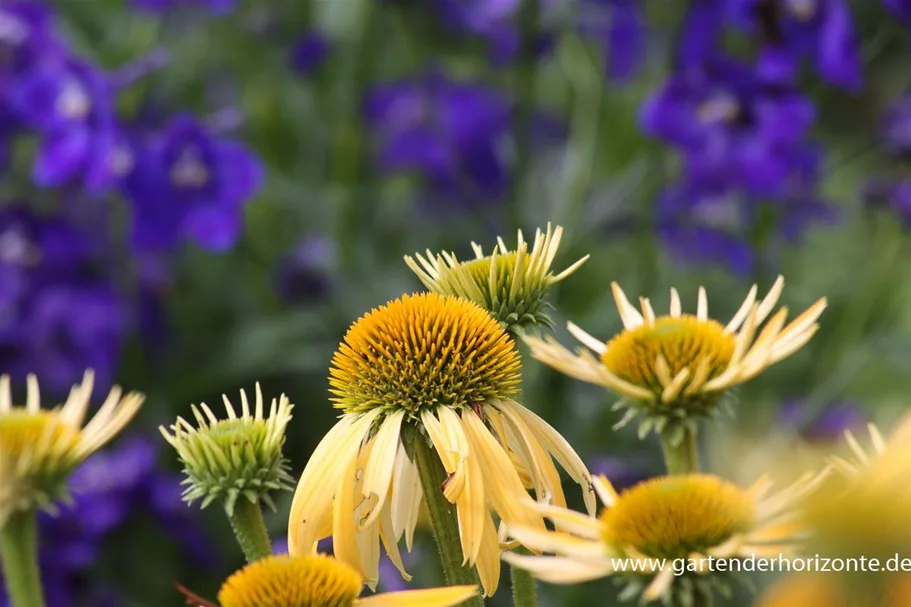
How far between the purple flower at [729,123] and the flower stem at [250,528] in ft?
3.31

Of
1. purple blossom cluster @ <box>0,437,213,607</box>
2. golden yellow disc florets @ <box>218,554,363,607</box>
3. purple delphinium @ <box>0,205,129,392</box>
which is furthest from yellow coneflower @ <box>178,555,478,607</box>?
purple delphinium @ <box>0,205,129,392</box>

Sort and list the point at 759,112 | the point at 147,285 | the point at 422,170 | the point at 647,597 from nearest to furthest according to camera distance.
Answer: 1. the point at 647,597
2. the point at 759,112
3. the point at 147,285
4. the point at 422,170

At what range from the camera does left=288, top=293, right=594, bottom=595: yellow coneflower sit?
43 cm

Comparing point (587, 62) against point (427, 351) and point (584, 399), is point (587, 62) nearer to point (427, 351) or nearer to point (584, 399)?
point (584, 399)

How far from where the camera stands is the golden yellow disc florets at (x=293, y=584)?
389 mm

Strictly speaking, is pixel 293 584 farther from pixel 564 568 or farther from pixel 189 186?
pixel 189 186

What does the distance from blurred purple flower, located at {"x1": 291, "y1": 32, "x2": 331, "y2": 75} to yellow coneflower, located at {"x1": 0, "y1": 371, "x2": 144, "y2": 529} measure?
1.39 metres

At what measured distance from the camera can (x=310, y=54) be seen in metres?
1.82

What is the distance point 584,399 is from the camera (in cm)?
158

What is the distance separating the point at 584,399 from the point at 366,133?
1.96ft

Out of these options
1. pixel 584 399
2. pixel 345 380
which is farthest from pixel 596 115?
pixel 345 380

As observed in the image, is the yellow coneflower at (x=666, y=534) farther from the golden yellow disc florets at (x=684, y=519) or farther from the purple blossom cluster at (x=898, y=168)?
the purple blossom cluster at (x=898, y=168)

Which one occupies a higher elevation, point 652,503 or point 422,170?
point 422,170

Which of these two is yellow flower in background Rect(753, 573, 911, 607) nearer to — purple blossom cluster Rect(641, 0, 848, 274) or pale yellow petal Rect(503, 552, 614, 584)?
pale yellow petal Rect(503, 552, 614, 584)
